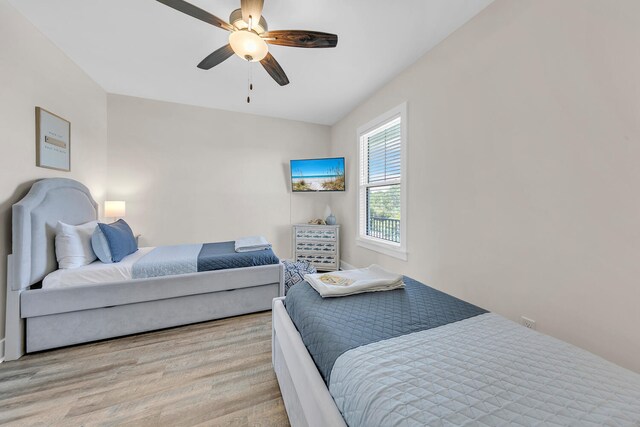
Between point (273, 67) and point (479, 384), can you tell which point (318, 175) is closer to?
point (273, 67)

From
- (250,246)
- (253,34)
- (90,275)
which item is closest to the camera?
(253,34)

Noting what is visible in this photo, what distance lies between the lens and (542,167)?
150 centimetres

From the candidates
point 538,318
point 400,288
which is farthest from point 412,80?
point 538,318

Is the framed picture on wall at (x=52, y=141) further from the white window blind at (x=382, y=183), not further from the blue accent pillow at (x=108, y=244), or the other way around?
the white window blind at (x=382, y=183)

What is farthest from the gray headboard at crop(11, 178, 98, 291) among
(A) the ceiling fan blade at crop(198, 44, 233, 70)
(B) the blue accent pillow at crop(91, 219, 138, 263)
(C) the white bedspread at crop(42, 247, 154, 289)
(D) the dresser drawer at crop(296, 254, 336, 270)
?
(D) the dresser drawer at crop(296, 254, 336, 270)

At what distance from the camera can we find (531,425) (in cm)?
61

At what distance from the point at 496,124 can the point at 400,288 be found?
143 centimetres

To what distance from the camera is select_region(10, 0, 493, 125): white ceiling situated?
71.5 inches

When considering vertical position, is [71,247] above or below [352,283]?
above

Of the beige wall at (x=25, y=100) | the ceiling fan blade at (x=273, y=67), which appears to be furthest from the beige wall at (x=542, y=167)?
the beige wall at (x=25, y=100)

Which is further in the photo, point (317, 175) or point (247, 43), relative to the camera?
point (317, 175)

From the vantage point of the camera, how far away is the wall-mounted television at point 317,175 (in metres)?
4.00

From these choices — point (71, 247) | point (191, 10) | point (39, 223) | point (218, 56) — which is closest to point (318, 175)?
point (218, 56)

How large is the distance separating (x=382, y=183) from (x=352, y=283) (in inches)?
78.2
